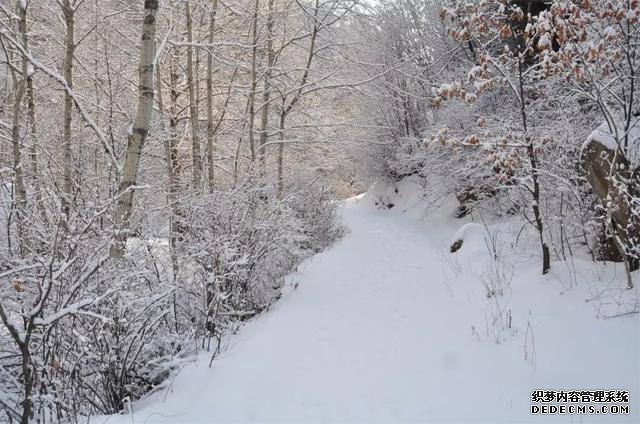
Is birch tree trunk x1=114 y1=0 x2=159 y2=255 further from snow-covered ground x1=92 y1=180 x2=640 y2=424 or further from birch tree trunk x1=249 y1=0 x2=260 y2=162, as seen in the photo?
birch tree trunk x1=249 y1=0 x2=260 y2=162

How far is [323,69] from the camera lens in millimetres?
10391

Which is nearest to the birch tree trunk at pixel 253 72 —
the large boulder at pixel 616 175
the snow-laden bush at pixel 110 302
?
the snow-laden bush at pixel 110 302

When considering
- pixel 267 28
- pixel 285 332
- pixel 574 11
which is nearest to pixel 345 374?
pixel 285 332

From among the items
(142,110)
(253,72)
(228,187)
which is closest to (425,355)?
(142,110)

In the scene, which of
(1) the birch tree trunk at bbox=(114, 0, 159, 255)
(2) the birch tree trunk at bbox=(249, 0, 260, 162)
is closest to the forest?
(1) the birch tree trunk at bbox=(114, 0, 159, 255)

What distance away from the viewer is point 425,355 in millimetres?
4094

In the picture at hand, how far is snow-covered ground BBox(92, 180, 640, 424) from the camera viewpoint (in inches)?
126

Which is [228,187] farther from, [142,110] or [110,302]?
[110,302]

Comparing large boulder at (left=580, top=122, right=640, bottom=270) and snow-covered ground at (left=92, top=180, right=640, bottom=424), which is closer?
Answer: snow-covered ground at (left=92, top=180, right=640, bottom=424)

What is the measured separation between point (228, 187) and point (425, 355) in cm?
443

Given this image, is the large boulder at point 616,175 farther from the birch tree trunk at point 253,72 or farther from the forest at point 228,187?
the birch tree trunk at point 253,72

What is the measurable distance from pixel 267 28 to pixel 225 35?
40.1 inches

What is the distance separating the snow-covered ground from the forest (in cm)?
9

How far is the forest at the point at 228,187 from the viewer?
3217mm
